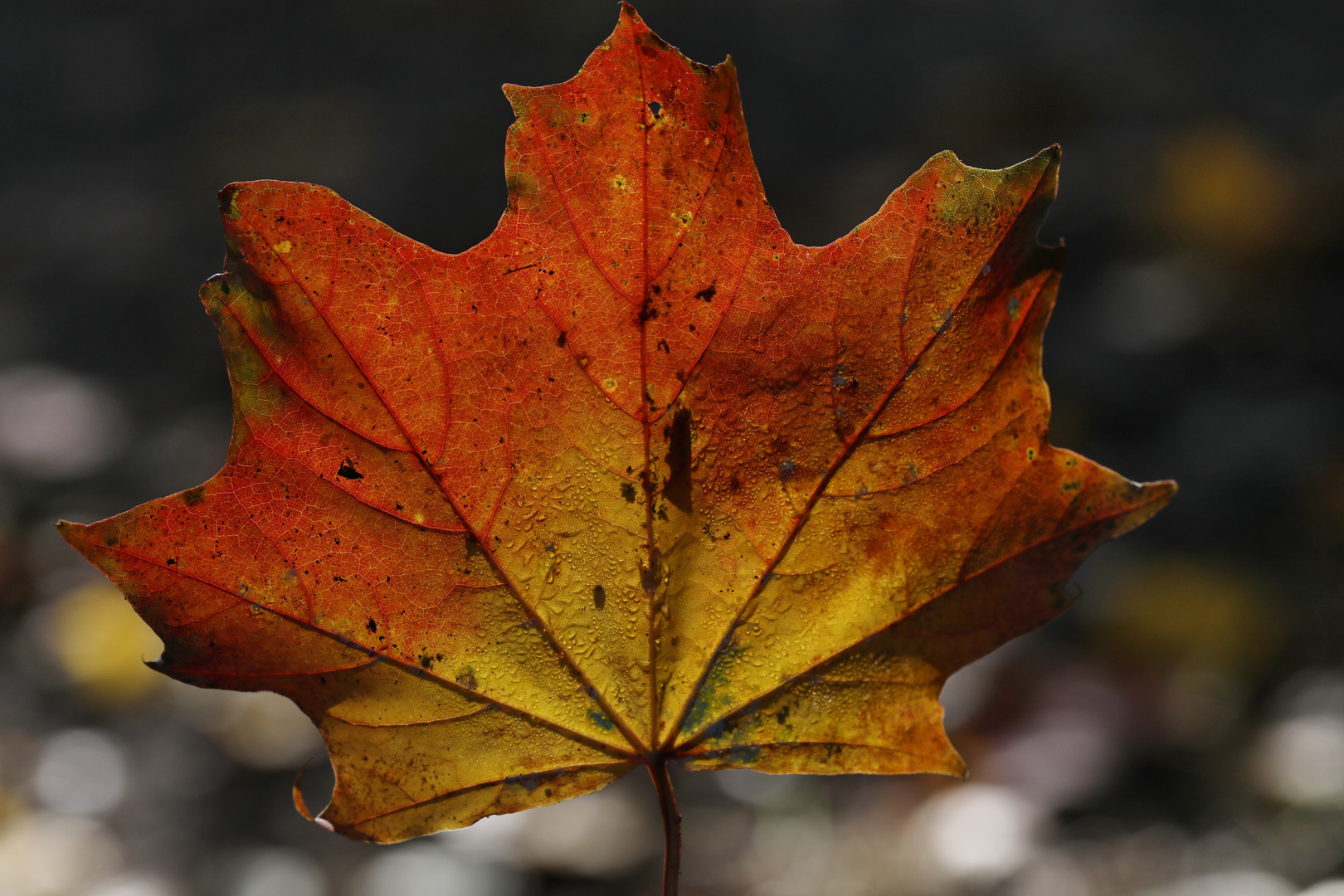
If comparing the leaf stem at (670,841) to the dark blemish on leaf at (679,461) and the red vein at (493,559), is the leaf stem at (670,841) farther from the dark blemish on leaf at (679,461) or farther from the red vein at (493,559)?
the dark blemish on leaf at (679,461)

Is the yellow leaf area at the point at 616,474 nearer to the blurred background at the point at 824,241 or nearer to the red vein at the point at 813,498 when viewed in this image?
the red vein at the point at 813,498

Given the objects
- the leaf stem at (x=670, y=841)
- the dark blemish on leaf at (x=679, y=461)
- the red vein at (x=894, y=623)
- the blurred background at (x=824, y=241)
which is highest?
the blurred background at (x=824, y=241)

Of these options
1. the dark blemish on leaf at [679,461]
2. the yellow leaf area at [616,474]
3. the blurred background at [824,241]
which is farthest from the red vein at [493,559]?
the blurred background at [824,241]

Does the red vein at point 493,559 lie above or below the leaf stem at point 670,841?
above

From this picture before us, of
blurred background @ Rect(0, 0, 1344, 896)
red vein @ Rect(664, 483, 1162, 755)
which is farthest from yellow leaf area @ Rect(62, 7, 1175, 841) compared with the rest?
blurred background @ Rect(0, 0, 1344, 896)

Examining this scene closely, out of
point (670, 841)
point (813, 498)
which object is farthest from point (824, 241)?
point (670, 841)

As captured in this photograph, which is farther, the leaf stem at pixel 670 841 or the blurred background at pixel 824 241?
the blurred background at pixel 824 241

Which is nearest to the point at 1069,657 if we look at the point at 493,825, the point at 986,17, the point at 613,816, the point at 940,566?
the point at 613,816
